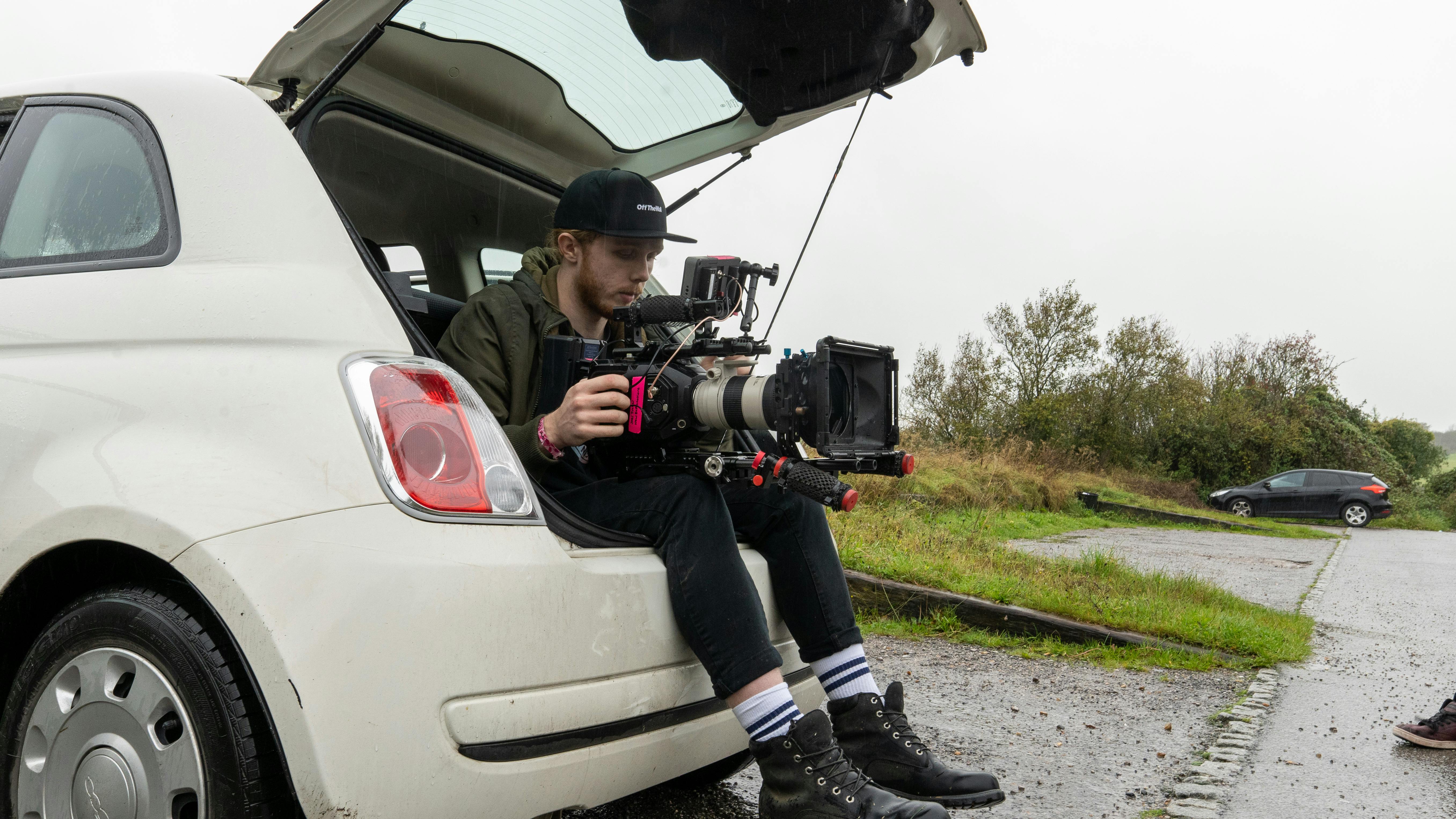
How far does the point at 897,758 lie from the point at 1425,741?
2304 mm

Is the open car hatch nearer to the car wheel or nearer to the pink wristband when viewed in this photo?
the pink wristband

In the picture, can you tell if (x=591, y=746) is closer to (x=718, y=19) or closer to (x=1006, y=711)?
(x=718, y=19)

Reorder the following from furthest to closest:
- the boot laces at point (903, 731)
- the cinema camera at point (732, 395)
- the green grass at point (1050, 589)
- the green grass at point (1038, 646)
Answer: the green grass at point (1050, 589) < the green grass at point (1038, 646) < the boot laces at point (903, 731) < the cinema camera at point (732, 395)

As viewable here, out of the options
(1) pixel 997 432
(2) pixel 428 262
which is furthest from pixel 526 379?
(1) pixel 997 432

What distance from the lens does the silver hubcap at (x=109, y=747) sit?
5.16 ft

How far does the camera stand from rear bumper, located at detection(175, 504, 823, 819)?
4.77 ft

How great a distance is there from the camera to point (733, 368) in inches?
84.3

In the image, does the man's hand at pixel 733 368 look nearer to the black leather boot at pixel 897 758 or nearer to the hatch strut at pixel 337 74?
the black leather boot at pixel 897 758

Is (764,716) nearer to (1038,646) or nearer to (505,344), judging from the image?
(505,344)

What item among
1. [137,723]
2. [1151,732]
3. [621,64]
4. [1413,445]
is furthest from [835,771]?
[1413,445]

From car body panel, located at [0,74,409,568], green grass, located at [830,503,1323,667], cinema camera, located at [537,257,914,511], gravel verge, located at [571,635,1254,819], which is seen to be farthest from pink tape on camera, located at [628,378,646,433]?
green grass, located at [830,503,1323,667]

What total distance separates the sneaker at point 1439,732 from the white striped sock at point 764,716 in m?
2.68

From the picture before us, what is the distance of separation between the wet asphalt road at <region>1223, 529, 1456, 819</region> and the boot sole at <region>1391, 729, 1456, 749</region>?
23 millimetres

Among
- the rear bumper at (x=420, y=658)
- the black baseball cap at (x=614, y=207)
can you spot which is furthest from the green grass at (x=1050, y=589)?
the rear bumper at (x=420, y=658)
